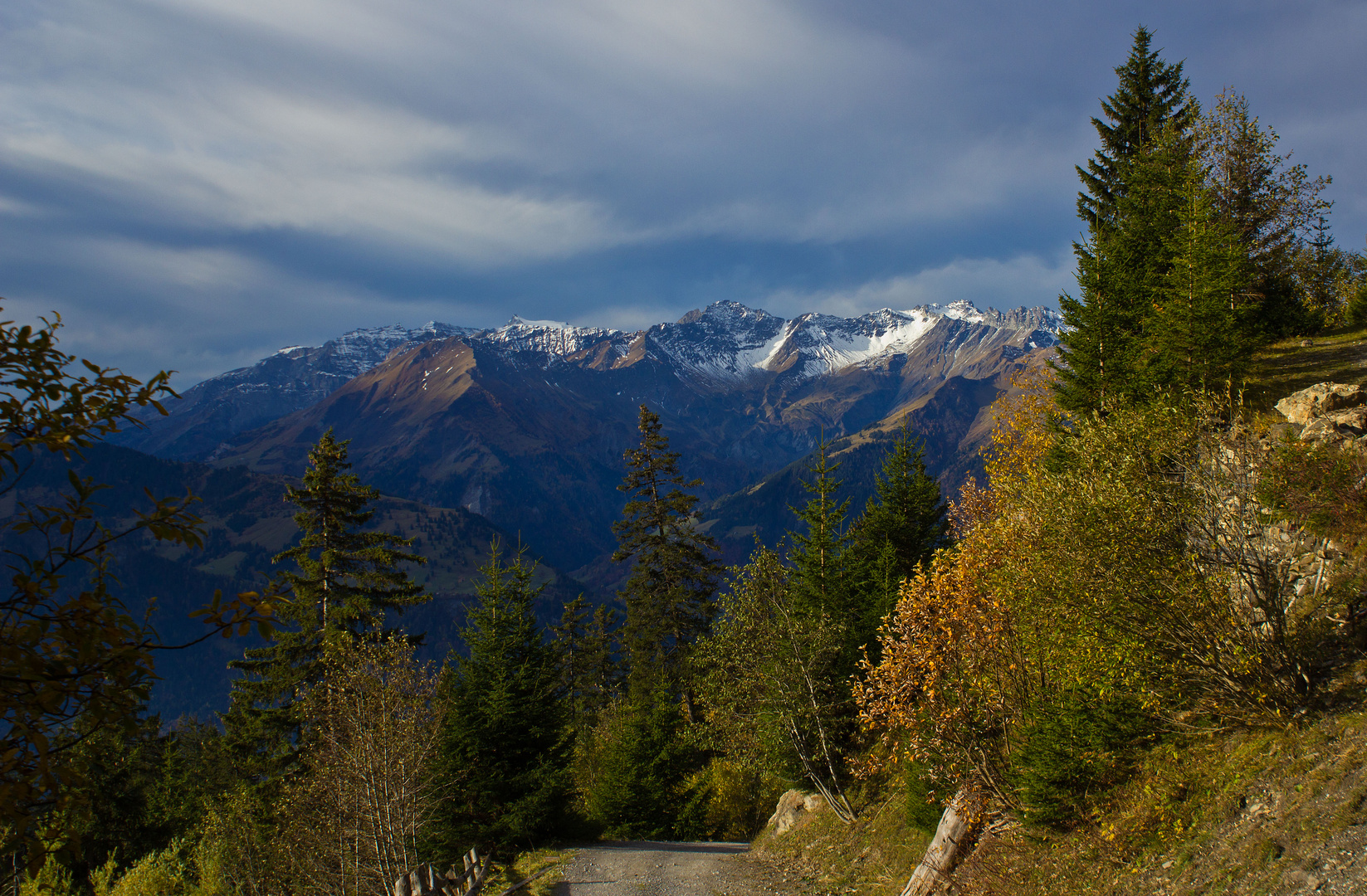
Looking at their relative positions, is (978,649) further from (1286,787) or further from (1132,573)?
(1286,787)

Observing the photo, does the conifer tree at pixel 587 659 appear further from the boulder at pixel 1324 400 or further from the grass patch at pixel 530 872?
the boulder at pixel 1324 400

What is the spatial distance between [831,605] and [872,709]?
16405 millimetres

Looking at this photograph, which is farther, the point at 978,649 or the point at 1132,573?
the point at 978,649

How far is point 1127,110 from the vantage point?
4391 cm

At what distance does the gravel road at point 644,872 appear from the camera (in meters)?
24.6

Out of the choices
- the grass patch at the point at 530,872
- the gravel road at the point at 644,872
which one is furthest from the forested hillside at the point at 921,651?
the gravel road at the point at 644,872

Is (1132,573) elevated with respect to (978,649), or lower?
elevated

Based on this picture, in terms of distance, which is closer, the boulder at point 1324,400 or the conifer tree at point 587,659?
the boulder at point 1324,400

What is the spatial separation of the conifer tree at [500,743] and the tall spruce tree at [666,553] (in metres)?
9.43

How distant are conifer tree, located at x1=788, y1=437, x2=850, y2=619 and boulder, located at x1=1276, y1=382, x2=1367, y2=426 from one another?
1807cm

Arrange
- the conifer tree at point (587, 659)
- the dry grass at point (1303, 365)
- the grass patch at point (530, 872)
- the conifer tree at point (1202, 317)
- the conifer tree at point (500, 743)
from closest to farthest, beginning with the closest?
the grass patch at point (530, 872) → the conifer tree at point (1202, 317) → the dry grass at point (1303, 365) → the conifer tree at point (500, 743) → the conifer tree at point (587, 659)

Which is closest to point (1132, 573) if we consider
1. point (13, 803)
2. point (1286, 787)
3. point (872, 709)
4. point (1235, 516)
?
point (1235, 516)

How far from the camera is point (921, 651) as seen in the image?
19203 millimetres

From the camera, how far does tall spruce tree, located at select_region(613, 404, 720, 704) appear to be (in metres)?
44.1
